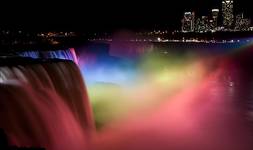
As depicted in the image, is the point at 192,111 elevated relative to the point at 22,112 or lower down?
lower down

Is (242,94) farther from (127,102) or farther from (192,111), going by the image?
(127,102)

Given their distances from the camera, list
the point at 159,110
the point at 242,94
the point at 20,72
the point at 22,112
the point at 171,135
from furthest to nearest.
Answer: the point at 242,94 < the point at 159,110 < the point at 171,135 < the point at 20,72 < the point at 22,112

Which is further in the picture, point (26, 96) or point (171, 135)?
point (171, 135)

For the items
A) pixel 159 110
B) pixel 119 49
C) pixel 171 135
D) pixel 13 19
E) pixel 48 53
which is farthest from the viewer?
pixel 13 19

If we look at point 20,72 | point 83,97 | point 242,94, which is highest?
point 20,72

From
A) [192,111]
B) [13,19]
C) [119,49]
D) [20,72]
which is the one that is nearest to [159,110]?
[192,111]

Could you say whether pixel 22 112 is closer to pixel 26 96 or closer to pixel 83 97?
pixel 26 96

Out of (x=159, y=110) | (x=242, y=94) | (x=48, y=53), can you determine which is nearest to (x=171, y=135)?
(x=159, y=110)
